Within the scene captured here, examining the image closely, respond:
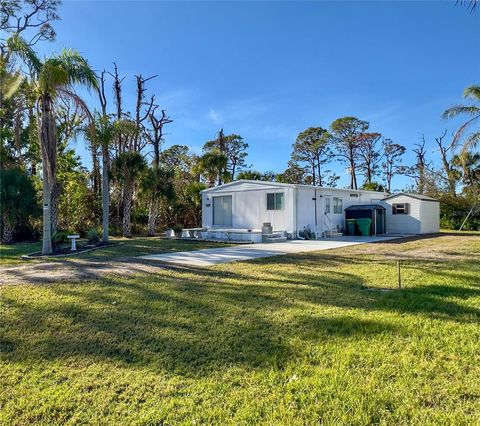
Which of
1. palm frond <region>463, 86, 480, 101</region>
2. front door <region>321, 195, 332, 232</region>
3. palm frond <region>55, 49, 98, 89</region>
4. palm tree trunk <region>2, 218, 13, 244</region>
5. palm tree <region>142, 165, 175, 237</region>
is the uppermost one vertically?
palm frond <region>463, 86, 480, 101</region>

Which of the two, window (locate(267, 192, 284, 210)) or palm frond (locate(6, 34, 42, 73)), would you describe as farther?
window (locate(267, 192, 284, 210))

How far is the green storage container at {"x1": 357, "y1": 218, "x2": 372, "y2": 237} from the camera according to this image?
17.9 metres

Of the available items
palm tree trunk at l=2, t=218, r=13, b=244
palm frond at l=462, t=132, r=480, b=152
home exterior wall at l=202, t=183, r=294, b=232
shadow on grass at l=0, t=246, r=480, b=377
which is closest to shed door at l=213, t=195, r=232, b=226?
home exterior wall at l=202, t=183, r=294, b=232

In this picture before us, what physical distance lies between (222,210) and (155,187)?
12.5 feet

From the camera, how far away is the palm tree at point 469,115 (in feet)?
51.5

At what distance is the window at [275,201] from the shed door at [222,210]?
2523 mm

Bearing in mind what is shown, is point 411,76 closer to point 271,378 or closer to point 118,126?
point 118,126

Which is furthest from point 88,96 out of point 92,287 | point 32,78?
point 92,287

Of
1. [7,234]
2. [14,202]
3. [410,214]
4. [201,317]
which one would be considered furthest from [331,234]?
[7,234]

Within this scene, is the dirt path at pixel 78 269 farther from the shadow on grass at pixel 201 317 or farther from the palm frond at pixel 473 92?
the palm frond at pixel 473 92

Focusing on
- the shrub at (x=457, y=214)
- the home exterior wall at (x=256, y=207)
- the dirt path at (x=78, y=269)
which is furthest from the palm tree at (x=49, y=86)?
the shrub at (x=457, y=214)

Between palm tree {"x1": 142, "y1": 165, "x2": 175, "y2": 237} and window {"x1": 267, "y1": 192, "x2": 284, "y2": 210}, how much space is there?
5526mm

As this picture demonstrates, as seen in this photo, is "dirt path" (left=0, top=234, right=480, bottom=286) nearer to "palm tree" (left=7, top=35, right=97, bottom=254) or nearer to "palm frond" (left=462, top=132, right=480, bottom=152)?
Result: "palm tree" (left=7, top=35, right=97, bottom=254)

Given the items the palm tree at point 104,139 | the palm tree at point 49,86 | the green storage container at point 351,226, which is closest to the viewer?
the palm tree at point 49,86
